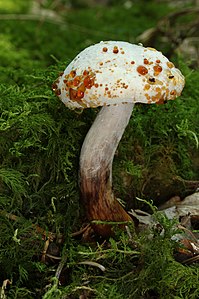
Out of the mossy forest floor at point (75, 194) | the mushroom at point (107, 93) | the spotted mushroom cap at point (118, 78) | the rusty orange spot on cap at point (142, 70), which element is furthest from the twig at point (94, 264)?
the rusty orange spot on cap at point (142, 70)

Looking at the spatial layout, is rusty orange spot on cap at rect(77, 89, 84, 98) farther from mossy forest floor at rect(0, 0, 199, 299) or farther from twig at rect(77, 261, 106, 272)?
twig at rect(77, 261, 106, 272)

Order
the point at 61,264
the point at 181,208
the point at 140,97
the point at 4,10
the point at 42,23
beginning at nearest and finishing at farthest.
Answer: the point at 140,97
the point at 61,264
the point at 181,208
the point at 42,23
the point at 4,10

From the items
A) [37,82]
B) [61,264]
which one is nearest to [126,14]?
[37,82]

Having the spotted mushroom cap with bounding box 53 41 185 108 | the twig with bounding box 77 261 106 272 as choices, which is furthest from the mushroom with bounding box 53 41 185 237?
the twig with bounding box 77 261 106 272

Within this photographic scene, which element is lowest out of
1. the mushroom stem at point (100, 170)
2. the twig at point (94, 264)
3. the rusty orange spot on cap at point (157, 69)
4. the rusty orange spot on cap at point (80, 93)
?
the twig at point (94, 264)

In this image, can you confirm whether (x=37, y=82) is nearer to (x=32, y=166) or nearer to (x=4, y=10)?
(x=32, y=166)

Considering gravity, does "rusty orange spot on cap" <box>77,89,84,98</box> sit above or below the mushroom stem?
above

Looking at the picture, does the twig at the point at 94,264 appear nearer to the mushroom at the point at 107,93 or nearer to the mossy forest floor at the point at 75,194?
the mossy forest floor at the point at 75,194
